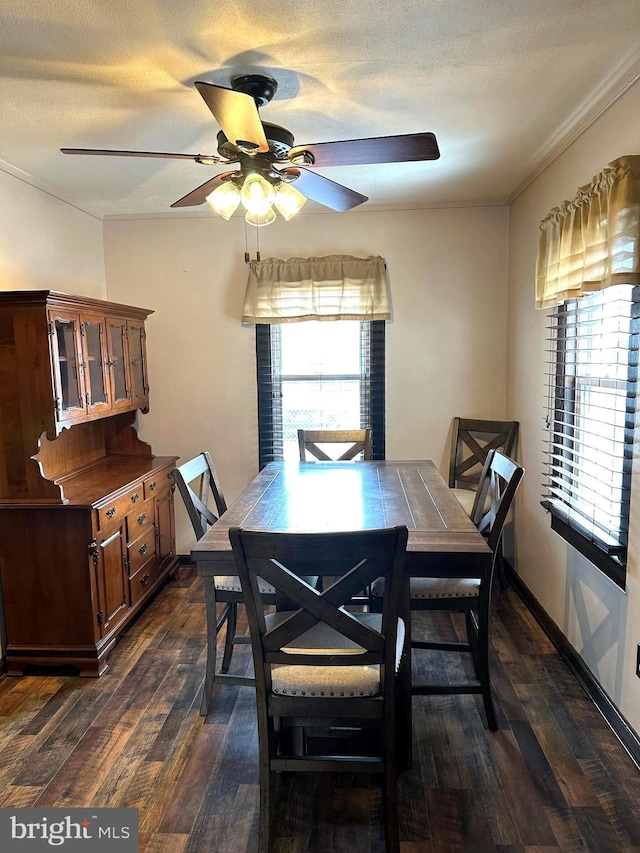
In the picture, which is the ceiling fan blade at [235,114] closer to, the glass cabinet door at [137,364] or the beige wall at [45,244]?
the beige wall at [45,244]

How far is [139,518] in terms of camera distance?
310cm

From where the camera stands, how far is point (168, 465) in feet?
11.5

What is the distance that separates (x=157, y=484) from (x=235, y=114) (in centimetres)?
232

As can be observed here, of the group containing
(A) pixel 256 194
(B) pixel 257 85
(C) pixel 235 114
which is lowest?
(A) pixel 256 194

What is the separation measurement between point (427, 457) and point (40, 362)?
2485 mm

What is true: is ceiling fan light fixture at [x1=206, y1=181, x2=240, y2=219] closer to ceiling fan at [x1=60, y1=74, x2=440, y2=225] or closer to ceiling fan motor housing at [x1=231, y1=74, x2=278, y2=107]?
ceiling fan at [x1=60, y1=74, x2=440, y2=225]

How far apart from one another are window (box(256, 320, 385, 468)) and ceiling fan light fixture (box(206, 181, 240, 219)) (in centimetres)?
168

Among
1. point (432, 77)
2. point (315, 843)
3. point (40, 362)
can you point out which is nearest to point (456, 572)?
point (315, 843)

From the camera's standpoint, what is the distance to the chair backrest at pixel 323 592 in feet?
4.68

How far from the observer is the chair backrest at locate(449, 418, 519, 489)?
11.7ft

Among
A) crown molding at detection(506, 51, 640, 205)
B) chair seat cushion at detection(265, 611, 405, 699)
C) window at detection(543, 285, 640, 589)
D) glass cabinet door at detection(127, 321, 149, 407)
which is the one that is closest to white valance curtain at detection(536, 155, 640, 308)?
window at detection(543, 285, 640, 589)

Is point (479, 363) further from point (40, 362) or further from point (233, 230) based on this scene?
point (40, 362)

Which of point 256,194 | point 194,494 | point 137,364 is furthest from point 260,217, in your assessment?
point 137,364

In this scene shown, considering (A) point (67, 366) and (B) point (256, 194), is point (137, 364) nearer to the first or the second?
(A) point (67, 366)
